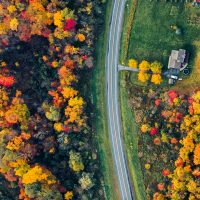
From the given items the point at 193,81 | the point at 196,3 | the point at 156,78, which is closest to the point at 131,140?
the point at 156,78

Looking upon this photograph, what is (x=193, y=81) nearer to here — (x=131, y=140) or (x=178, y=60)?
(x=178, y=60)

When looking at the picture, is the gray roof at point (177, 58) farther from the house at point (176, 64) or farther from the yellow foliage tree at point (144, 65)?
the yellow foliage tree at point (144, 65)

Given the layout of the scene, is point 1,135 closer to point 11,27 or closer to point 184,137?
point 11,27

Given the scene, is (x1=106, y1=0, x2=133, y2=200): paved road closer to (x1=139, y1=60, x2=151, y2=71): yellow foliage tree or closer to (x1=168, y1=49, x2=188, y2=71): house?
(x1=139, y1=60, x2=151, y2=71): yellow foliage tree

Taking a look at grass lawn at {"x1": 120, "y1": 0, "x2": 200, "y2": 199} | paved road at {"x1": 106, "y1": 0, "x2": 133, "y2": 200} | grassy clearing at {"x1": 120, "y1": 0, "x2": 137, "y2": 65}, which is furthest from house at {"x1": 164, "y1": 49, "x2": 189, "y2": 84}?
paved road at {"x1": 106, "y1": 0, "x2": 133, "y2": 200}

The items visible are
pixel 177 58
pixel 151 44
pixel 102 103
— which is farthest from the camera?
pixel 102 103

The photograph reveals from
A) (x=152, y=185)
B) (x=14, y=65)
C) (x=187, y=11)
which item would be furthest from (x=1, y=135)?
(x=187, y=11)
